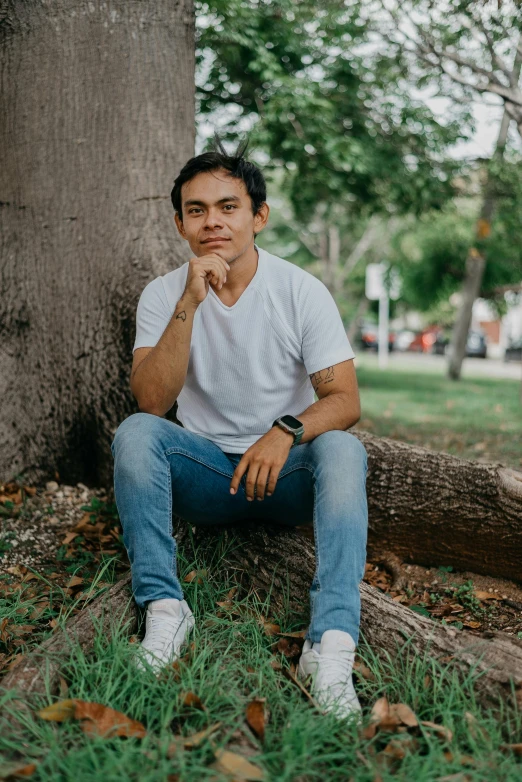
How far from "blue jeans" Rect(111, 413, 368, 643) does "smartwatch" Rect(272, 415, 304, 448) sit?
0.25ft

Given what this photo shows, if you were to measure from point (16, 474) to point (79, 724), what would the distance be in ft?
8.25

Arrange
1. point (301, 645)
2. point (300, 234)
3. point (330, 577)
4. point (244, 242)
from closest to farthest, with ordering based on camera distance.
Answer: point (330, 577)
point (301, 645)
point (244, 242)
point (300, 234)

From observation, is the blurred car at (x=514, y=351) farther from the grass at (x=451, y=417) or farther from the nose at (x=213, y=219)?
the nose at (x=213, y=219)

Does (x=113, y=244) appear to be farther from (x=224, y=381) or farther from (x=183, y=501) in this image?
(x=183, y=501)

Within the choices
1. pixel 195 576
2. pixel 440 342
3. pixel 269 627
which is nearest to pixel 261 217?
pixel 195 576

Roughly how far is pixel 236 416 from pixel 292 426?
0.39 m

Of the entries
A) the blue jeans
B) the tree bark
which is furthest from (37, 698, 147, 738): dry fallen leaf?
the tree bark

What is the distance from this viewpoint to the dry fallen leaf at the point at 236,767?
6.51 feet

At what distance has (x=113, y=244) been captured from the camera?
4395 millimetres

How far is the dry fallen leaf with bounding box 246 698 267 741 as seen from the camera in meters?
2.24

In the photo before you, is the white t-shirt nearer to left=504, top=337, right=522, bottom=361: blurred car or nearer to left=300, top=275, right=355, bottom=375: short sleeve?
left=300, top=275, right=355, bottom=375: short sleeve

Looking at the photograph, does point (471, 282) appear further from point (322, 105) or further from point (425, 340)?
point (425, 340)

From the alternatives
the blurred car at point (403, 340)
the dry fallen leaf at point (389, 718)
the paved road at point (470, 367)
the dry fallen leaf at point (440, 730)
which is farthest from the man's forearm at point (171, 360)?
the blurred car at point (403, 340)

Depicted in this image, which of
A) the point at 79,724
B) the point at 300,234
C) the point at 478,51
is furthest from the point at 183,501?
the point at 300,234
